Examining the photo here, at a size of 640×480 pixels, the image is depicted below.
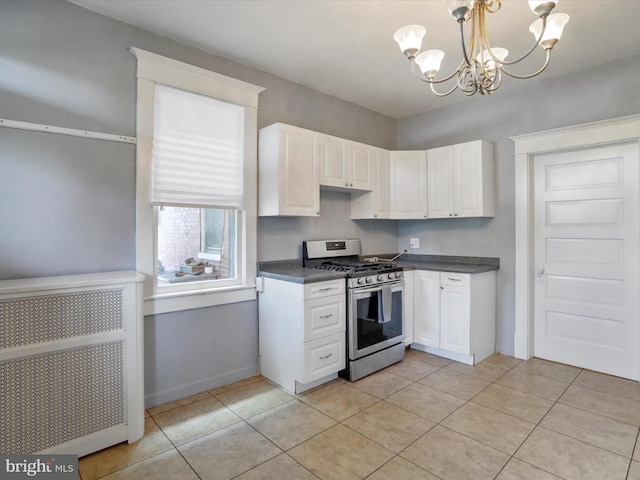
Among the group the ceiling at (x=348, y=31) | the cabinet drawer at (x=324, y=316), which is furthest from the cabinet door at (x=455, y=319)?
the ceiling at (x=348, y=31)

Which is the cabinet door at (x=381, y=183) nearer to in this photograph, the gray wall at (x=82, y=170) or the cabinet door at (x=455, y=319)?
the cabinet door at (x=455, y=319)

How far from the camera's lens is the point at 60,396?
1873 mm

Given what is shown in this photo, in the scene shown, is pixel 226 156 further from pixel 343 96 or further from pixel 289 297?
pixel 343 96

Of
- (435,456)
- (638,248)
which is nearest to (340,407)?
(435,456)

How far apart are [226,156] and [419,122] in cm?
262

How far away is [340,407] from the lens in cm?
254

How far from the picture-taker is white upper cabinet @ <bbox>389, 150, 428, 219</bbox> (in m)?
3.95

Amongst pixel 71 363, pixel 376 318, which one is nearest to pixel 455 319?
pixel 376 318

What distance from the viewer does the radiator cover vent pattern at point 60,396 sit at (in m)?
A: 1.74

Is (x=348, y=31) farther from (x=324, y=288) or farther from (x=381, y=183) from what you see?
(x=324, y=288)

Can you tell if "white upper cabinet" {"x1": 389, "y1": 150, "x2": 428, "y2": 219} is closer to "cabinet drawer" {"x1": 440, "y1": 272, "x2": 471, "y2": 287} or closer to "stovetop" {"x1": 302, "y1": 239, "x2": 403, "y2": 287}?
"stovetop" {"x1": 302, "y1": 239, "x2": 403, "y2": 287}

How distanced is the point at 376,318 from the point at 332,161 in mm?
1546

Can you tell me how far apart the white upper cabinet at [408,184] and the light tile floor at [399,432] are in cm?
182

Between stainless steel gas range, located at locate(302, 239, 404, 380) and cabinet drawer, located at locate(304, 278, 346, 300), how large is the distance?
0.08m
